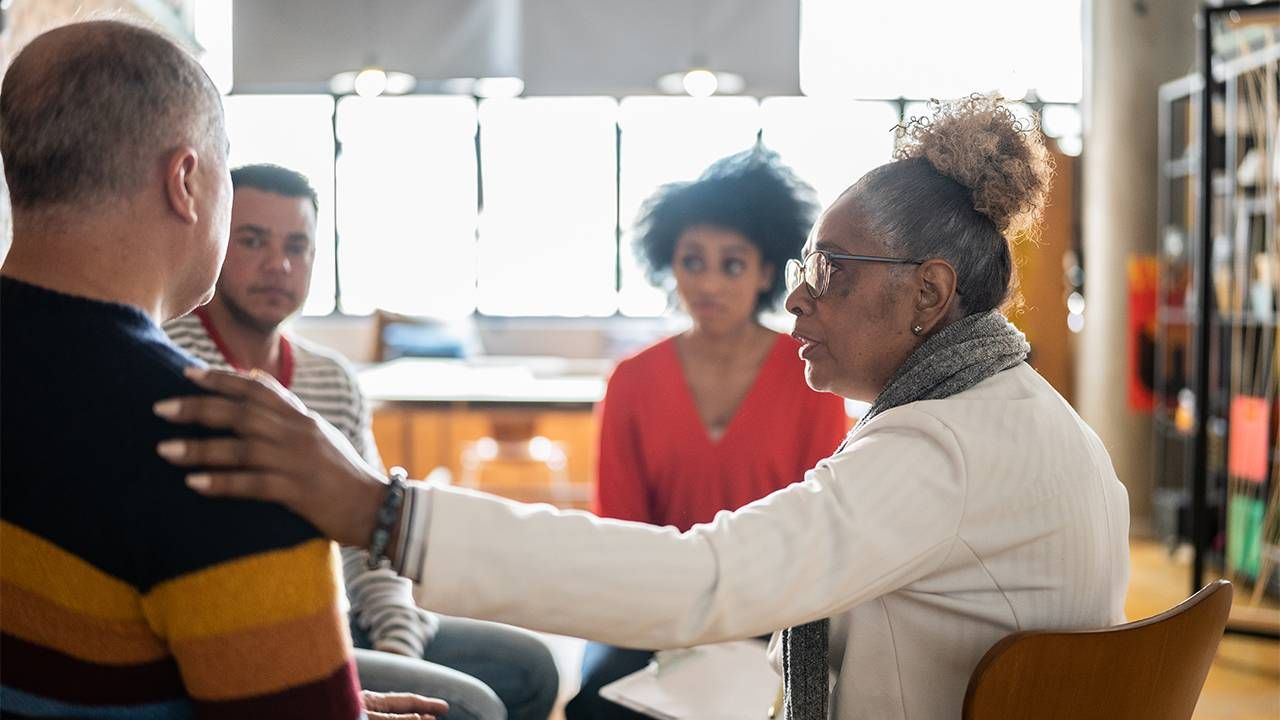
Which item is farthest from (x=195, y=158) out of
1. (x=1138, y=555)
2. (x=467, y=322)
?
(x=467, y=322)

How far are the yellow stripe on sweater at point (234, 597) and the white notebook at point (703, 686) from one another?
2.65ft

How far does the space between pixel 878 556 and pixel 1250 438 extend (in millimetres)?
3962

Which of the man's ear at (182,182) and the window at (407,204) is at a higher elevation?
the window at (407,204)

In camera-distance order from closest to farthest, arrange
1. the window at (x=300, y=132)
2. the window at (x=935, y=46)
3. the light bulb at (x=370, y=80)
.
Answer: the light bulb at (x=370, y=80), the window at (x=935, y=46), the window at (x=300, y=132)

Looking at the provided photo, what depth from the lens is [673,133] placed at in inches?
343

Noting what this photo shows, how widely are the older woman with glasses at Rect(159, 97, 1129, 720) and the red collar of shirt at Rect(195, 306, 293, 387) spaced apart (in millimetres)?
990

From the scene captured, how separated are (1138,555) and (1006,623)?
196 inches

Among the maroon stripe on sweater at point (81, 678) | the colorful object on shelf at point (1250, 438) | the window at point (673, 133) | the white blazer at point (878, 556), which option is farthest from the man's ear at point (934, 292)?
the window at point (673, 133)

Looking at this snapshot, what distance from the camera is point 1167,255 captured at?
5957mm

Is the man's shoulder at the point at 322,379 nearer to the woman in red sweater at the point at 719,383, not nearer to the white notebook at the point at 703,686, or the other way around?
the woman in red sweater at the point at 719,383

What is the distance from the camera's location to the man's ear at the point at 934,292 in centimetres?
132

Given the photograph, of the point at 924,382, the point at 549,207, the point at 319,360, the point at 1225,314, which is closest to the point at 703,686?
the point at 924,382

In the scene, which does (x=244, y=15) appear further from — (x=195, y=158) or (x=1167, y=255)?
(x=195, y=158)

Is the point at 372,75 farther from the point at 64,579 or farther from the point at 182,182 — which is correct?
the point at 64,579
